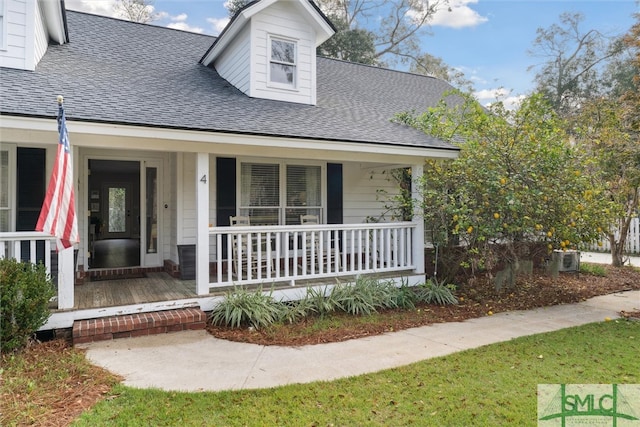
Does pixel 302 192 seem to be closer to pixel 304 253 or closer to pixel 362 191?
pixel 362 191

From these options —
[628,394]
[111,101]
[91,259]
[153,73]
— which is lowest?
[628,394]

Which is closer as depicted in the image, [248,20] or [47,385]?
[47,385]

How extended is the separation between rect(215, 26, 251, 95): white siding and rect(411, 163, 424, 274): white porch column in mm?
3733

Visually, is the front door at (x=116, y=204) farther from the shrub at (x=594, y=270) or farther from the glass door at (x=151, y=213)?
the shrub at (x=594, y=270)

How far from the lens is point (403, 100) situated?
35.2 feet

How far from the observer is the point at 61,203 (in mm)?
4348

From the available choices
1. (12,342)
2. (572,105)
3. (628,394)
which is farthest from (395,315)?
(572,105)

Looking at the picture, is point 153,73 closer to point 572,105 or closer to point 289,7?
point 289,7

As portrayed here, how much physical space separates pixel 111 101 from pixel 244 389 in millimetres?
4513

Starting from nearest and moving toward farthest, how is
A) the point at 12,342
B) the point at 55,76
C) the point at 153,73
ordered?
the point at 12,342 < the point at 55,76 < the point at 153,73

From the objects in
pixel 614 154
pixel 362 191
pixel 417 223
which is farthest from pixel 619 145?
pixel 362 191

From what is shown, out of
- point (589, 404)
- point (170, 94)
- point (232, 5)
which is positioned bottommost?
point (589, 404)

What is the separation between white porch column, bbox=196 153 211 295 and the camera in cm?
590

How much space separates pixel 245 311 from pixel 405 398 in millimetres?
2782
